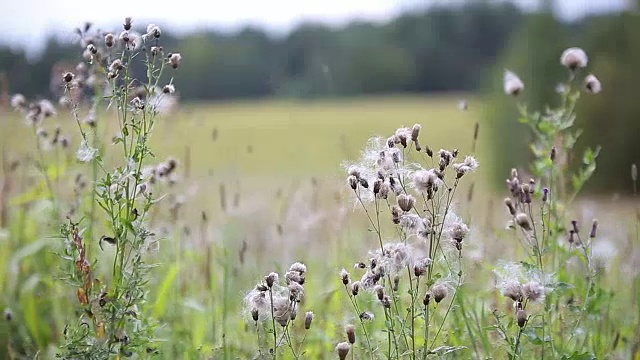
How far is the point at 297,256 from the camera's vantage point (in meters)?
3.47

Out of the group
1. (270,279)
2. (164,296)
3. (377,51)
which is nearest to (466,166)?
(270,279)

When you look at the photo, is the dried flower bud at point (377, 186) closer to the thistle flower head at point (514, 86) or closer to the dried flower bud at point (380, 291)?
the dried flower bud at point (380, 291)

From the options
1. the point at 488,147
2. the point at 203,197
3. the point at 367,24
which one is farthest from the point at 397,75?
the point at 203,197

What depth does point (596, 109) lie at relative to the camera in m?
12.4

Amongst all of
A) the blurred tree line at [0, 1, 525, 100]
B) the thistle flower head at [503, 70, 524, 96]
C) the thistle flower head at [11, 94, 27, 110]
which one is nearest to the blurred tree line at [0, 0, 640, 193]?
the blurred tree line at [0, 1, 525, 100]

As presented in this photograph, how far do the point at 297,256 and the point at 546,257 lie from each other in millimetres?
1484

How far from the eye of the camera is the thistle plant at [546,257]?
58.5 inches

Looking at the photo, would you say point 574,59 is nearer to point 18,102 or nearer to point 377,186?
point 377,186

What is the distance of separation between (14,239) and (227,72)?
446cm

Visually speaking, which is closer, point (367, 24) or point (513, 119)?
point (513, 119)

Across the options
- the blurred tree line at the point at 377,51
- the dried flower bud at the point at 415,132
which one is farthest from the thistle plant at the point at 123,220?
the blurred tree line at the point at 377,51

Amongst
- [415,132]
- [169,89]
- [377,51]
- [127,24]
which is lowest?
[415,132]

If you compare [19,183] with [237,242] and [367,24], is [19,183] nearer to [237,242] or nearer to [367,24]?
[237,242]

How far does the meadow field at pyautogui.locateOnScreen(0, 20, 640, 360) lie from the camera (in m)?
1.44
